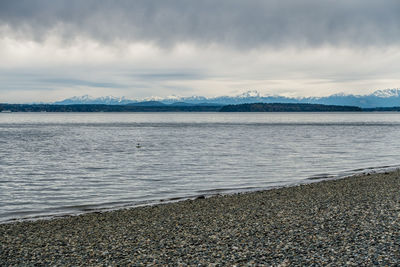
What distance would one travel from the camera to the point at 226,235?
1338 centimetres

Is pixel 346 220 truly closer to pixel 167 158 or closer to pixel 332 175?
pixel 332 175

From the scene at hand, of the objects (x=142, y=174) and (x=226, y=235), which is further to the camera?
(x=142, y=174)

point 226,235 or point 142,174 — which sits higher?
point 226,235

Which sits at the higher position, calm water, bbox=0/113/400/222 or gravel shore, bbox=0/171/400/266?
gravel shore, bbox=0/171/400/266

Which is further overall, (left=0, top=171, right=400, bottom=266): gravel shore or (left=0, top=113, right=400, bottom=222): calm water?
(left=0, top=113, right=400, bottom=222): calm water

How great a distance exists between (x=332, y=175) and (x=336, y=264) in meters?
24.2

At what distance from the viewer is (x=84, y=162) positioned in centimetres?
4262

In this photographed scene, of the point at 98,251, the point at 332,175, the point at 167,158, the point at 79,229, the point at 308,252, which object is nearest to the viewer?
the point at 308,252

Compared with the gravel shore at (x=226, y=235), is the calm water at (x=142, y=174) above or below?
below

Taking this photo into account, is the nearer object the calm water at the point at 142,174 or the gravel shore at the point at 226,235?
the gravel shore at the point at 226,235

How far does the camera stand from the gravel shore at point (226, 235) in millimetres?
10922

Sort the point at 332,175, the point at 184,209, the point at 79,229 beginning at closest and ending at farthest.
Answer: the point at 79,229 → the point at 184,209 → the point at 332,175

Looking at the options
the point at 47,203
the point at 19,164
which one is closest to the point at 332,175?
the point at 47,203

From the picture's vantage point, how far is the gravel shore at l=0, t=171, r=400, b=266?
10.9 meters
